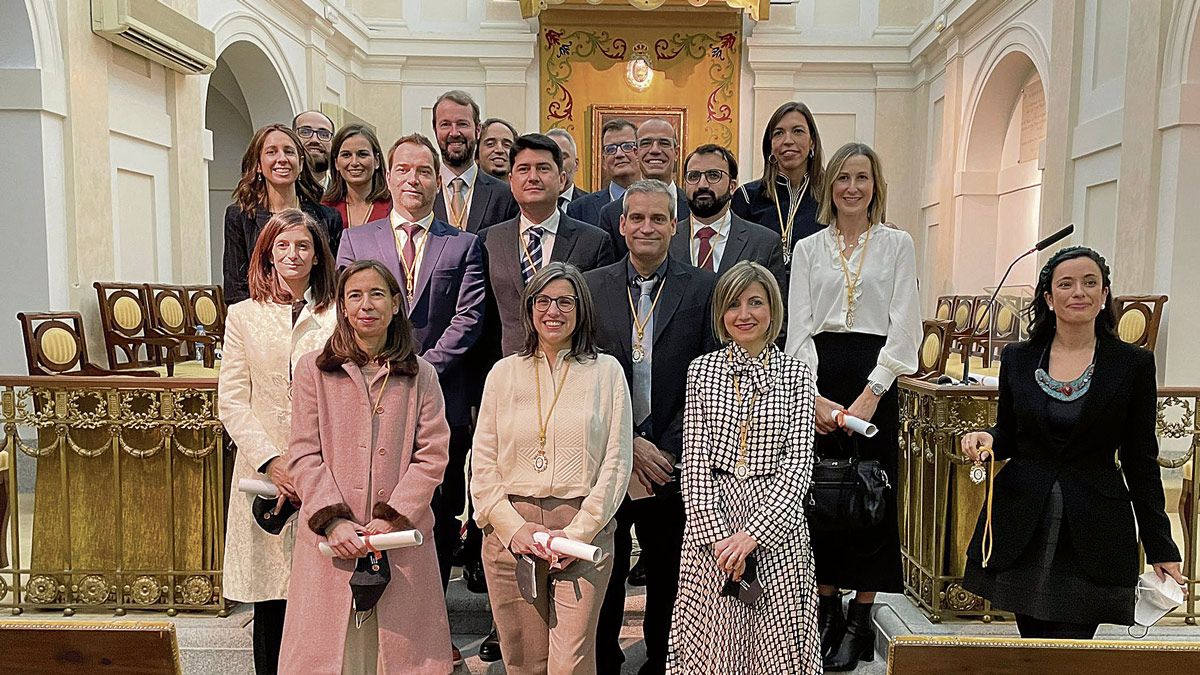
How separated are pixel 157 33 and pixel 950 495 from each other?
6.96 meters

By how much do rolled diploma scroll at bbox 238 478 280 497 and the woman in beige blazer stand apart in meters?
0.09

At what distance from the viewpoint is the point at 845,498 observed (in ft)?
9.21

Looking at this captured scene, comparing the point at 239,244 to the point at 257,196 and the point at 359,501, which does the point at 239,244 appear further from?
the point at 359,501

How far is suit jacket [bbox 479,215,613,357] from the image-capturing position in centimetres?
310

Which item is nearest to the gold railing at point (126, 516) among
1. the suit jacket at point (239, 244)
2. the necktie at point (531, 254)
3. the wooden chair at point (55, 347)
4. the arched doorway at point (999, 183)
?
the suit jacket at point (239, 244)

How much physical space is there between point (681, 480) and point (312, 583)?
1167mm

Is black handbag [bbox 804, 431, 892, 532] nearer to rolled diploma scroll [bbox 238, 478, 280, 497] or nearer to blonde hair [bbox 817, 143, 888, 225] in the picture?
blonde hair [bbox 817, 143, 888, 225]

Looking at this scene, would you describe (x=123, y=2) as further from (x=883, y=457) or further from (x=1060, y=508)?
(x=1060, y=508)

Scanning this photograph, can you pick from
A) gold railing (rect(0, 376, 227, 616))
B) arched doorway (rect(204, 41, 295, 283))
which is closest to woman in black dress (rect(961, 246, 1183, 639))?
gold railing (rect(0, 376, 227, 616))

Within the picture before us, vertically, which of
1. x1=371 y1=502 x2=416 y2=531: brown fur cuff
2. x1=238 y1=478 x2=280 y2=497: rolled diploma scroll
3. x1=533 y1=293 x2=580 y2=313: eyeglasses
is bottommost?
x1=371 y1=502 x2=416 y2=531: brown fur cuff

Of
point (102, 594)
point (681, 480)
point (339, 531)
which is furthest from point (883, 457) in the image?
point (102, 594)

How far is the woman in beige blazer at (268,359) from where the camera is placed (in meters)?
2.73

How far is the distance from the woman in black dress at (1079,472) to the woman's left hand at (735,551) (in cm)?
72

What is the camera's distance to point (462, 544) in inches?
156
